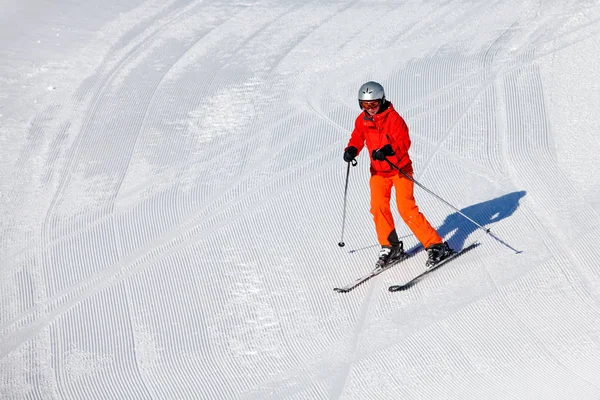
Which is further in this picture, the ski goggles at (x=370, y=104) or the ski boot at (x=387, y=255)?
the ski boot at (x=387, y=255)

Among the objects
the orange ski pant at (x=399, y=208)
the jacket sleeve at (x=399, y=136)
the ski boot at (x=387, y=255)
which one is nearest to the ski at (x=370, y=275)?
the ski boot at (x=387, y=255)

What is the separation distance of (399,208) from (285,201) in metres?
1.75

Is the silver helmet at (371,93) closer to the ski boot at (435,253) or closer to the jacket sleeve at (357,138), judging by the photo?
the jacket sleeve at (357,138)

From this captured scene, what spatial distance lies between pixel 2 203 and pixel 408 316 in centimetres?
447

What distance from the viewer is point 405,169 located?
21.5ft

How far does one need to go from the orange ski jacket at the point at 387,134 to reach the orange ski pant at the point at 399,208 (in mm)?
85

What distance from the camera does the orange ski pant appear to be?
6.59 m

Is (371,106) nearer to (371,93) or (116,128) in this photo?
(371,93)

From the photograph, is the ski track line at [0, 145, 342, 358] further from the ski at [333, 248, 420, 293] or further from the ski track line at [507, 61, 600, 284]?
the ski track line at [507, 61, 600, 284]

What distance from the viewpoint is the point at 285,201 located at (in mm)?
8188

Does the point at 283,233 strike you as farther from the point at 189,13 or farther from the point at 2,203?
the point at 189,13

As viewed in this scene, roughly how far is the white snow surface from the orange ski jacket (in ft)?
3.01

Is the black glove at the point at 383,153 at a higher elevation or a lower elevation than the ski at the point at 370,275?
higher

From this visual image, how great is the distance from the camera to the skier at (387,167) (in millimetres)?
6367
